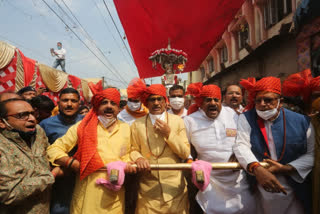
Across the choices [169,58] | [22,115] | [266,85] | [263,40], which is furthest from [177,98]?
[263,40]

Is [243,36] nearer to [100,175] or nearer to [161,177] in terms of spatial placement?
[161,177]

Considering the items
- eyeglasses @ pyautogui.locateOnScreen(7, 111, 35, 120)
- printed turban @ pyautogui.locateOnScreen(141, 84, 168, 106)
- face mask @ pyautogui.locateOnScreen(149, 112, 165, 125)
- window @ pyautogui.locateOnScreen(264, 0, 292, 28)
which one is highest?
window @ pyautogui.locateOnScreen(264, 0, 292, 28)

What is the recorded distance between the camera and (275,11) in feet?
24.7

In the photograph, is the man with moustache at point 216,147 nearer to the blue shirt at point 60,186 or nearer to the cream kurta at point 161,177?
the cream kurta at point 161,177

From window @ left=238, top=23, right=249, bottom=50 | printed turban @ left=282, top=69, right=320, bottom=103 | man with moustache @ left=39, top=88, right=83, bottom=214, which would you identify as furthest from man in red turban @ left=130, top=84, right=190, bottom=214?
window @ left=238, top=23, right=249, bottom=50

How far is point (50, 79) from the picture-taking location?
24.0ft

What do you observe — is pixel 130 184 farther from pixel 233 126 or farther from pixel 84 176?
pixel 233 126

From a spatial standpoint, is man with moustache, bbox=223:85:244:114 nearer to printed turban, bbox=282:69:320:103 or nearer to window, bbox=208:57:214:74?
printed turban, bbox=282:69:320:103

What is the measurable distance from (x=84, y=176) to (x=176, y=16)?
7.89 meters

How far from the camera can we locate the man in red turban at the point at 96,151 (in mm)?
1850

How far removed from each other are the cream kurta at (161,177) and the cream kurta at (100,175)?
17 centimetres

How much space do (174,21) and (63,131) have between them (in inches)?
301

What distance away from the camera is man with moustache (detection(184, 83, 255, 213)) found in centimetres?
213

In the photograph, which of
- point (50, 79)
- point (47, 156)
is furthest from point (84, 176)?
point (50, 79)
